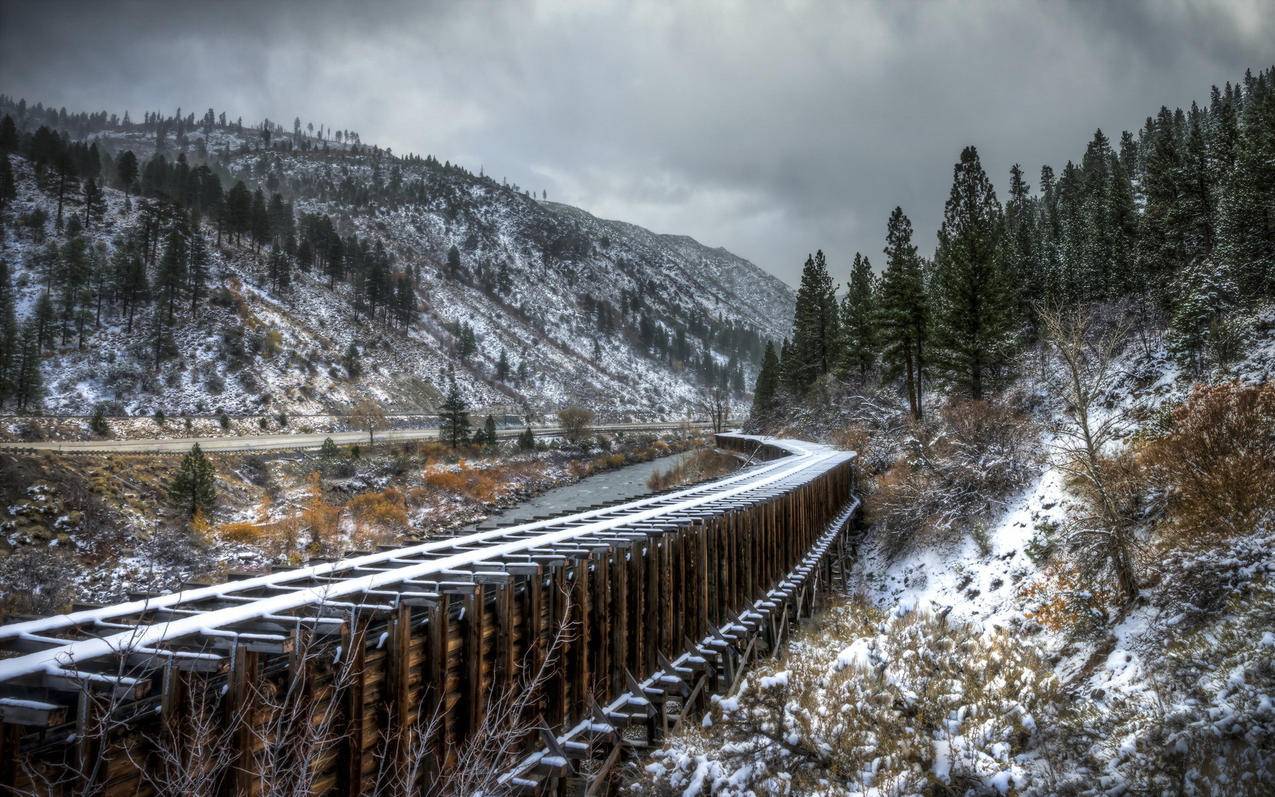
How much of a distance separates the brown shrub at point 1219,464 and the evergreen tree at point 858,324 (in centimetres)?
3427

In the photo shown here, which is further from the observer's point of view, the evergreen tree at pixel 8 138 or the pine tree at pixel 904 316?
the evergreen tree at pixel 8 138

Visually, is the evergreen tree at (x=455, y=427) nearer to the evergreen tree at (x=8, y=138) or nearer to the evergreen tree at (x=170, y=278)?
the evergreen tree at (x=170, y=278)

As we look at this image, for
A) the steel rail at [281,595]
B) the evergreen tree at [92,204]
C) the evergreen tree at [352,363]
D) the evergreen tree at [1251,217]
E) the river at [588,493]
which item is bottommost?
the river at [588,493]

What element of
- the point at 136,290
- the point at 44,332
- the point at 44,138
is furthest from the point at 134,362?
the point at 44,138

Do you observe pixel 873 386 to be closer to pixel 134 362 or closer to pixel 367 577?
pixel 367 577

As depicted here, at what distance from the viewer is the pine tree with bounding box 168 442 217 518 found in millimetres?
27625

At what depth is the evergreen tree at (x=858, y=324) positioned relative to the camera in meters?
49.7

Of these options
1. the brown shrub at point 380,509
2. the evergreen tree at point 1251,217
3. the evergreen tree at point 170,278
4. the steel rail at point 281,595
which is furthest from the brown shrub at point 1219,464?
the evergreen tree at point 170,278

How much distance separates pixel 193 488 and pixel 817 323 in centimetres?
5086

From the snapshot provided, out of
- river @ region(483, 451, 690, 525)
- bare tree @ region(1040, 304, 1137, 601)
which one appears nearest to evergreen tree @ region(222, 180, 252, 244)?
river @ region(483, 451, 690, 525)

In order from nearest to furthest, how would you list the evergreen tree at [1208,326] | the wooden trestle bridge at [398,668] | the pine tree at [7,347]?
the wooden trestle bridge at [398,668], the evergreen tree at [1208,326], the pine tree at [7,347]

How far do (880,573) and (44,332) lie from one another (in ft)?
238

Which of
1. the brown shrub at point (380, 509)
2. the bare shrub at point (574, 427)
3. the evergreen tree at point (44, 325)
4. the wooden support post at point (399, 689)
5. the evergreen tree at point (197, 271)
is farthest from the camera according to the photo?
the evergreen tree at point (197, 271)

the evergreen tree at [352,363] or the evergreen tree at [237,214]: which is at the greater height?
the evergreen tree at [237,214]
